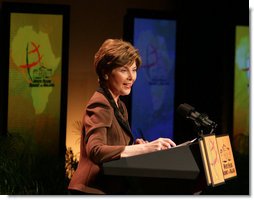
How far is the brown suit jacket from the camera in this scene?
262cm

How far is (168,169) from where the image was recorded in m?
2.64

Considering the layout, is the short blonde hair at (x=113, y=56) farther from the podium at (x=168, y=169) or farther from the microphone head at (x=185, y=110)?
the podium at (x=168, y=169)

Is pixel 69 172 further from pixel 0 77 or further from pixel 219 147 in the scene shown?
pixel 219 147

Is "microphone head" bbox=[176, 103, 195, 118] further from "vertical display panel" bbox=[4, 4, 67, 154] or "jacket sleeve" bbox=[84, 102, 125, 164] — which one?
"vertical display panel" bbox=[4, 4, 67, 154]

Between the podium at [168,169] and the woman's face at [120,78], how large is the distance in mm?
330

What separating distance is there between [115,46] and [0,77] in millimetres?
1056

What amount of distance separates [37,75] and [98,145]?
46.3 inches

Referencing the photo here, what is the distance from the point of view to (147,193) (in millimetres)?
2994

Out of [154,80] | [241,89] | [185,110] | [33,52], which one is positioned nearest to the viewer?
[185,110]

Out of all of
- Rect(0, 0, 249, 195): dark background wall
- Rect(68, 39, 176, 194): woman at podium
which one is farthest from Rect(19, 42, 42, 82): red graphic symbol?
Rect(68, 39, 176, 194): woman at podium

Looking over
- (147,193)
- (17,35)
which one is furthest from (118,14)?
(147,193)

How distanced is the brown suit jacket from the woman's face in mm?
87

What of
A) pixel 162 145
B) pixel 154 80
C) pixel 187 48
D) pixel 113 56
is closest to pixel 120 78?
pixel 113 56

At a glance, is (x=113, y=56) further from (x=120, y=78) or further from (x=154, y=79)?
(x=154, y=79)
